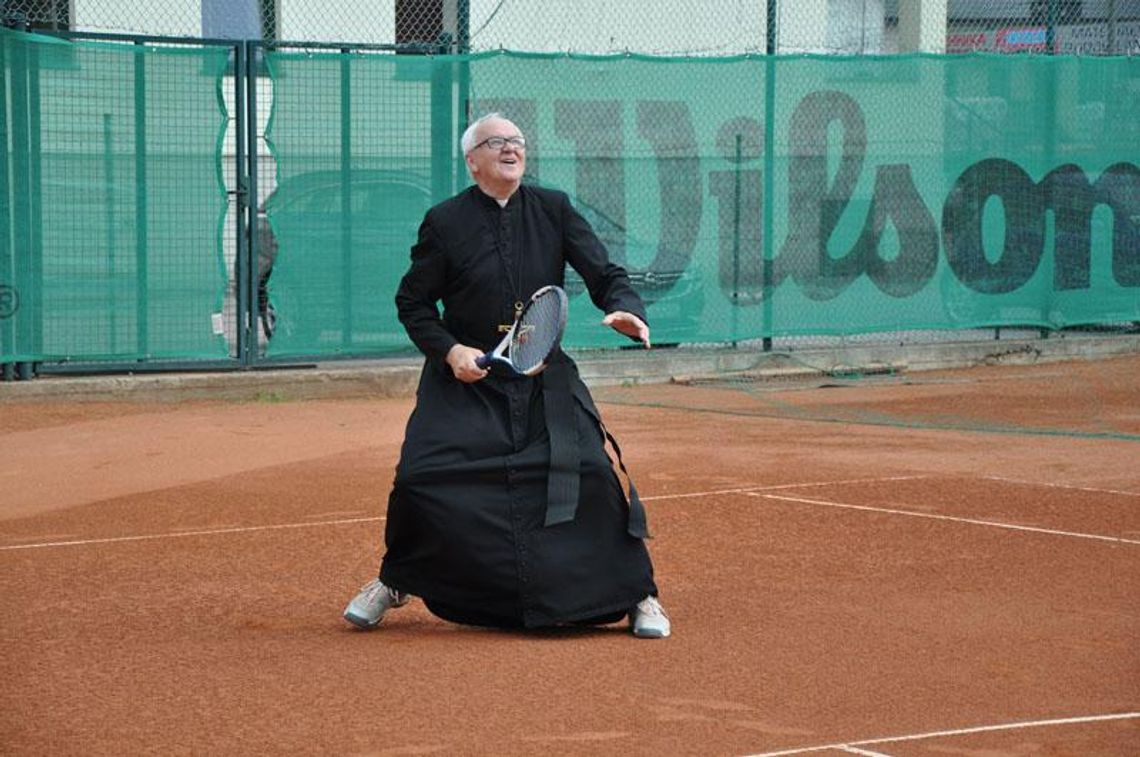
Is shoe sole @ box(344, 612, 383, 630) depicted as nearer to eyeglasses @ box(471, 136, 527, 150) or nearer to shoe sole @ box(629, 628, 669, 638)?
shoe sole @ box(629, 628, 669, 638)

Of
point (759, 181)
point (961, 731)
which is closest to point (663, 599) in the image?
point (961, 731)

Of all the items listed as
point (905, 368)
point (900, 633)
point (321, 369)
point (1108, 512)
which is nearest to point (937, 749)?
point (900, 633)

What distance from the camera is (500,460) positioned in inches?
253

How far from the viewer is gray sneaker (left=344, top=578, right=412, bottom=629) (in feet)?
→ 21.4

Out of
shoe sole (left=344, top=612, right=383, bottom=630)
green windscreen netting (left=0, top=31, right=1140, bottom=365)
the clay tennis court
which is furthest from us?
green windscreen netting (left=0, top=31, right=1140, bottom=365)

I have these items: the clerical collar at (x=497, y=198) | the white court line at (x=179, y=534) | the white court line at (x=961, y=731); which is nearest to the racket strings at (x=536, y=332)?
the clerical collar at (x=497, y=198)

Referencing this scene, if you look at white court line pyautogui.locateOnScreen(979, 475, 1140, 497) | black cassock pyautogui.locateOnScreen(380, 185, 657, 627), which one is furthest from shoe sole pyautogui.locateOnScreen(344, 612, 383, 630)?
white court line pyautogui.locateOnScreen(979, 475, 1140, 497)

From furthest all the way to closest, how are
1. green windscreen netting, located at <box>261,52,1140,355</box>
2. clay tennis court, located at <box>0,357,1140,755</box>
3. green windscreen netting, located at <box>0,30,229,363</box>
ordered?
green windscreen netting, located at <box>261,52,1140,355</box>
green windscreen netting, located at <box>0,30,229,363</box>
clay tennis court, located at <box>0,357,1140,755</box>

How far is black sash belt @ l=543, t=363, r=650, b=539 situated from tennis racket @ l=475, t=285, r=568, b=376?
0.59 ft

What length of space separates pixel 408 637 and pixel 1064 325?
471 inches

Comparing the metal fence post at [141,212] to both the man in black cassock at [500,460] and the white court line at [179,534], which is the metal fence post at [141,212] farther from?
the man in black cassock at [500,460]

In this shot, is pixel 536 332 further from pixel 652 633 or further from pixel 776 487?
pixel 776 487

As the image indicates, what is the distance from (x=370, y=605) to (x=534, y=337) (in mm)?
1070

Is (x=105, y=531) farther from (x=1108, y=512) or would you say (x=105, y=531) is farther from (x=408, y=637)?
(x=1108, y=512)
